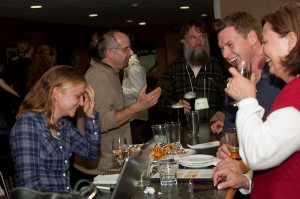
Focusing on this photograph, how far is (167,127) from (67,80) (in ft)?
2.12

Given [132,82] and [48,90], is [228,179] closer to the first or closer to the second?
[48,90]

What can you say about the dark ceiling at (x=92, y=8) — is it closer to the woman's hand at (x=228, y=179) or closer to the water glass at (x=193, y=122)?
the water glass at (x=193, y=122)

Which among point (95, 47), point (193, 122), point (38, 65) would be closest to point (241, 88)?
point (193, 122)

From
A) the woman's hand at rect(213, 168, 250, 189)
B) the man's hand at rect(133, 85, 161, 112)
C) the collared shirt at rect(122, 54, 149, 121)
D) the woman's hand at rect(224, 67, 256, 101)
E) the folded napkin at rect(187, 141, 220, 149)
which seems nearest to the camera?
the woman's hand at rect(224, 67, 256, 101)

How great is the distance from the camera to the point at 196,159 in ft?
7.47

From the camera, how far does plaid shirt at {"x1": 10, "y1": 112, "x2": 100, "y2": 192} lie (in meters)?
2.00

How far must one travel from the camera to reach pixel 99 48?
3.28m

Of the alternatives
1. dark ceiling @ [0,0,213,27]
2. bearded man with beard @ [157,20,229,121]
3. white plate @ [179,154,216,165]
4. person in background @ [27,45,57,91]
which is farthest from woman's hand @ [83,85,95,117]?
dark ceiling @ [0,0,213,27]

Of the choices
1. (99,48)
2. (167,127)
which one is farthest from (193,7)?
(167,127)

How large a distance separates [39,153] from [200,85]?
2.23 m

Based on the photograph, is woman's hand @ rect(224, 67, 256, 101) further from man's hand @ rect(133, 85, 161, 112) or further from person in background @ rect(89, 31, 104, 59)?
person in background @ rect(89, 31, 104, 59)

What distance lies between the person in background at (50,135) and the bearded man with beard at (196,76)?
1731mm

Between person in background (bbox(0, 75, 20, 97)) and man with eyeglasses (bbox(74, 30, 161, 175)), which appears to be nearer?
man with eyeglasses (bbox(74, 30, 161, 175))

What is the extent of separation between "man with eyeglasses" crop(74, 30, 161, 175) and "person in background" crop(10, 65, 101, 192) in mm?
440
